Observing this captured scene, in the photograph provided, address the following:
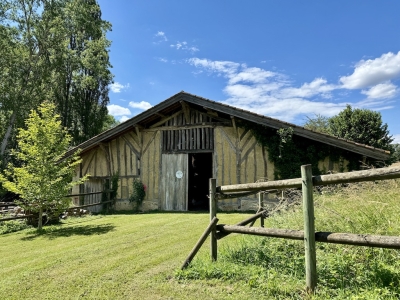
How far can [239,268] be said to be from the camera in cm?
336

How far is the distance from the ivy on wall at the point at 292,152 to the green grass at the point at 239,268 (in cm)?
541

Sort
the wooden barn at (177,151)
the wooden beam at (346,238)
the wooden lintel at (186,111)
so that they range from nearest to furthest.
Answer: the wooden beam at (346,238), the wooden barn at (177,151), the wooden lintel at (186,111)

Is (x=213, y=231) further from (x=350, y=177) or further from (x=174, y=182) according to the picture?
(x=174, y=182)

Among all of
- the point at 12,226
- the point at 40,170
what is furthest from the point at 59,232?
the point at 12,226

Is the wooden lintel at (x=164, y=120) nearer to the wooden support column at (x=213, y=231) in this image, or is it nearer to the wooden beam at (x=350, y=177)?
the wooden support column at (x=213, y=231)

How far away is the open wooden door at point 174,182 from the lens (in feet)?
38.9

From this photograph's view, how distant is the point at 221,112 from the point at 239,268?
27.0 ft

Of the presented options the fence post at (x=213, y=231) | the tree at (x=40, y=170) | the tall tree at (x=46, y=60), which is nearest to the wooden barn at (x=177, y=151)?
the tree at (x=40, y=170)

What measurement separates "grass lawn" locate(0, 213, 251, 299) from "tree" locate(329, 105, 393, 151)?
14841 mm

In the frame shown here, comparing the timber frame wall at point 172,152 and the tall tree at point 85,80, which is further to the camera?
the tall tree at point 85,80

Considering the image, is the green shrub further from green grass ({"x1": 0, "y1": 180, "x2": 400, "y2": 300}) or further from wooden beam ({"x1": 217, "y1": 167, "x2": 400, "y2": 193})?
wooden beam ({"x1": 217, "y1": 167, "x2": 400, "y2": 193})

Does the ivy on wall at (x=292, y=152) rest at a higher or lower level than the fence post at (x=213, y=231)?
higher

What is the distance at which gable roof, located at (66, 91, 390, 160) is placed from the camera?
882cm

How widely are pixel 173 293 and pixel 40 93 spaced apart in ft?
69.2
